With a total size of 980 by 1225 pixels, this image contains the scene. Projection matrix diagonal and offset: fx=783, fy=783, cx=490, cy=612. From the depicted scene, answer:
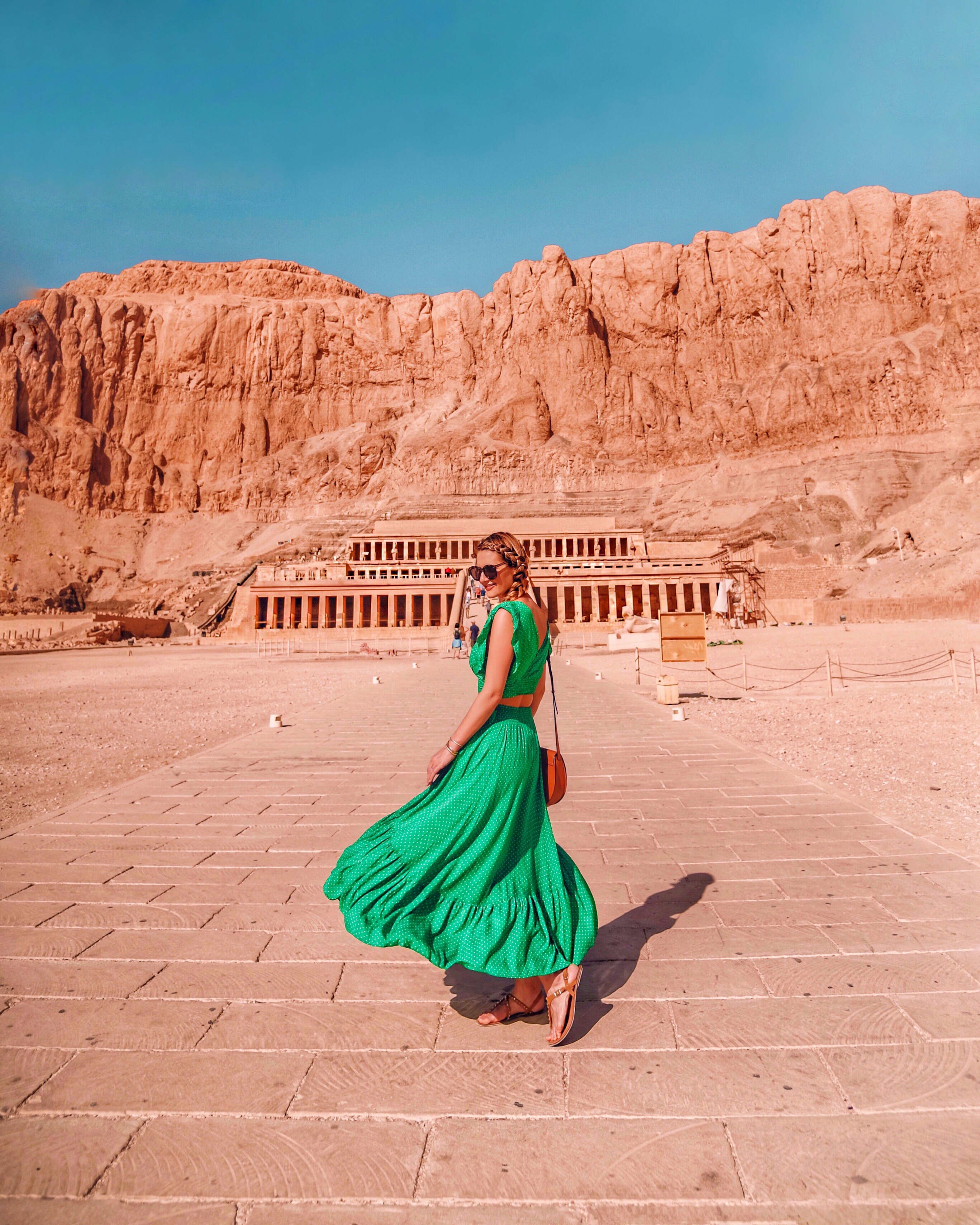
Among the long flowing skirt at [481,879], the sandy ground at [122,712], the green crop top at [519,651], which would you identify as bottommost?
the sandy ground at [122,712]

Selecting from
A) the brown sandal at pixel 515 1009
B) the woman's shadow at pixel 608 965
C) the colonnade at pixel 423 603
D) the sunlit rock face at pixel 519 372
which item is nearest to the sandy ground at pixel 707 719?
the woman's shadow at pixel 608 965

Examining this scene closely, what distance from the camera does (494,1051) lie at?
3.11m

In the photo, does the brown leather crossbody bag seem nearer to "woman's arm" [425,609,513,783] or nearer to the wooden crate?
"woman's arm" [425,609,513,783]

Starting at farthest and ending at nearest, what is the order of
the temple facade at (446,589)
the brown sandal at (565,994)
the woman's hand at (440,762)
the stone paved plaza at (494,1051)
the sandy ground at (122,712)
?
the temple facade at (446,589) → the sandy ground at (122,712) → the woman's hand at (440,762) → the brown sandal at (565,994) → the stone paved plaza at (494,1051)

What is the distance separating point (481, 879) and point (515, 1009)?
26.5 inches

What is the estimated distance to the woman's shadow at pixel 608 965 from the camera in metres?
3.45

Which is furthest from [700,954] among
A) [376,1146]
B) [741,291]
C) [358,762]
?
[741,291]

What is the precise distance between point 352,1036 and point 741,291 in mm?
108180

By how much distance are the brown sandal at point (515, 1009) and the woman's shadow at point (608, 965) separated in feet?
0.08

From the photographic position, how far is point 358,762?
31.5 feet

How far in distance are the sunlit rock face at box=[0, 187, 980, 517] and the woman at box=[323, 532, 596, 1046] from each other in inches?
3289

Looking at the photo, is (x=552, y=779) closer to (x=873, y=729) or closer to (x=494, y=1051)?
(x=494, y=1051)

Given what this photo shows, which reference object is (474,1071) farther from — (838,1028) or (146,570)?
(146,570)

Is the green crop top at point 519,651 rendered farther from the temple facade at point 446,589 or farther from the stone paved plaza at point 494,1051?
the temple facade at point 446,589
